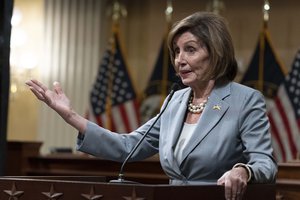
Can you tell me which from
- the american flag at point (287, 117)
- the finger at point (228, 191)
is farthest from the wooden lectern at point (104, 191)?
the american flag at point (287, 117)

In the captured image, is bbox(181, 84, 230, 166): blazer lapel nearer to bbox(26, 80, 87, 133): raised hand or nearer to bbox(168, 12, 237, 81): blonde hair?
bbox(168, 12, 237, 81): blonde hair

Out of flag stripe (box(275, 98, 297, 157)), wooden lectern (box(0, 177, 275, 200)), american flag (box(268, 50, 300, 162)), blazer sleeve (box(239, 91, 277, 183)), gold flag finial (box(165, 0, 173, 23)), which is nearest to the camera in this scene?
wooden lectern (box(0, 177, 275, 200))

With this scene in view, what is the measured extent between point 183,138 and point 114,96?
7892 millimetres

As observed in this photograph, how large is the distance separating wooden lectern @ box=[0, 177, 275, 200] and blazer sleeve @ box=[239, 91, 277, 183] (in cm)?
5

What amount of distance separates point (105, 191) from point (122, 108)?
831 cm

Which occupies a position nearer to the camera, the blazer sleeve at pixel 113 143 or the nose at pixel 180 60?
the nose at pixel 180 60

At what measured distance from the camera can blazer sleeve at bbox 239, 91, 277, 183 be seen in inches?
101

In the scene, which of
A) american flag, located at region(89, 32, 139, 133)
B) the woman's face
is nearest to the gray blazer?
the woman's face

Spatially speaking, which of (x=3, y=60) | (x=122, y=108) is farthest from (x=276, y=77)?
(x=3, y=60)

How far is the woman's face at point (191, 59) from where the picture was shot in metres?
2.75

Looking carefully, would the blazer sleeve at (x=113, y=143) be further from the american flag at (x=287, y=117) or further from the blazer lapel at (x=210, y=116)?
the american flag at (x=287, y=117)

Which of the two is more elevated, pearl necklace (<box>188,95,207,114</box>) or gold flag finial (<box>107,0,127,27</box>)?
gold flag finial (<box>107,0,127,27</box>)

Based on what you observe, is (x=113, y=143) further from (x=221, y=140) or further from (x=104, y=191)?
(x=104, y=191)

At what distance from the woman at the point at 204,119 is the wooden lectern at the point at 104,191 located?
0.62 feet
